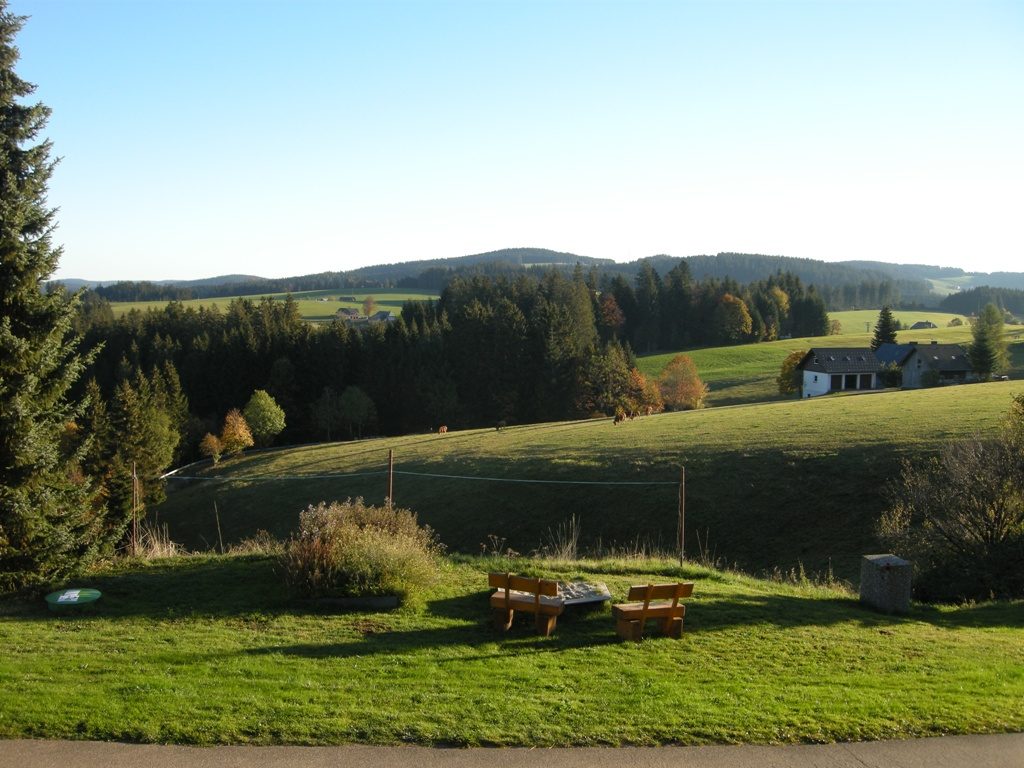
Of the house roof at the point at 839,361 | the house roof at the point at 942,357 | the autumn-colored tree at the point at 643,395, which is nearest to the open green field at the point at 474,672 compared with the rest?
the autumn-colored tree at the point at 643,395

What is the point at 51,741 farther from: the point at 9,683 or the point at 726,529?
the point at 726,529

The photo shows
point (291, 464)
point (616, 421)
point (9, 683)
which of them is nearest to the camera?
point (9, 683)

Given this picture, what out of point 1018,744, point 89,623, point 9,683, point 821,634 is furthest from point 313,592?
point 1018,744

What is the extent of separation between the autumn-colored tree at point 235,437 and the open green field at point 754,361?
1715 inches

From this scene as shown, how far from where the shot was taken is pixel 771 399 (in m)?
76.8

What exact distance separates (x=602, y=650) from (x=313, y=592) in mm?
4574

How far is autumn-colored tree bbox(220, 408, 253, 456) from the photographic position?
60594mm

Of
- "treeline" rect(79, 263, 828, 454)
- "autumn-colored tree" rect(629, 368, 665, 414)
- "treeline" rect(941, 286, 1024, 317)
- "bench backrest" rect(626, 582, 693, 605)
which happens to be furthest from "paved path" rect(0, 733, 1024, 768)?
"treeline" rect(941, 286, 1024, 317)

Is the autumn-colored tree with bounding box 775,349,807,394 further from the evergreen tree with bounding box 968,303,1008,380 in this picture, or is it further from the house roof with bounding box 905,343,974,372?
the evergreen tree with bounding box 968,303,1008,380

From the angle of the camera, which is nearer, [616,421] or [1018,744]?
[1018,744]

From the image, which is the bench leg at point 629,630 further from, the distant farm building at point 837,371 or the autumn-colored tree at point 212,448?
the distant farm building at point 837,371

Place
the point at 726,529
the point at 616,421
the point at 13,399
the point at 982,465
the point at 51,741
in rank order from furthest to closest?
the point at 616,421 < the point at 726,529 < the point at 982,465 < the point at 13,399 < the point at 51,741

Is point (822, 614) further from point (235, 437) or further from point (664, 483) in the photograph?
point (235, 437)

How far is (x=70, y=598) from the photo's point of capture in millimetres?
11383
